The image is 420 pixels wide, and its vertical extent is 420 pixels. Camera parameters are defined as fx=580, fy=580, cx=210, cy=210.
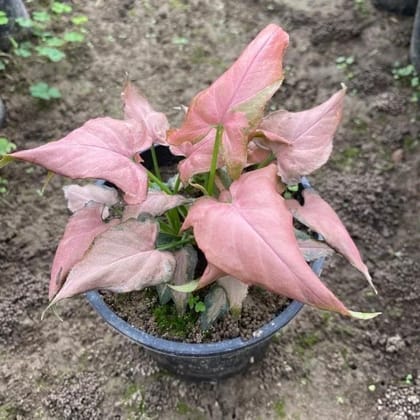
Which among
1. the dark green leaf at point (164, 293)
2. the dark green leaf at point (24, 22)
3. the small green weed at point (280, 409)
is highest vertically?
the dark green leaf at point (24, 22)

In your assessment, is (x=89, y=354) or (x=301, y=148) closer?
(x=301, y=148)

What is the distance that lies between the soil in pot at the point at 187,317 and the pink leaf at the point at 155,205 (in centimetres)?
25

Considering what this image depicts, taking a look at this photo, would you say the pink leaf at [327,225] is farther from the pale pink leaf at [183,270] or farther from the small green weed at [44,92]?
the small green weed at [44,92]

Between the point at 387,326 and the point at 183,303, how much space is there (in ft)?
2.50

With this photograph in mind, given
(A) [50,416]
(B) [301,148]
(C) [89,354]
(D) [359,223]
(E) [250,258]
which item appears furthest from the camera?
(D) [359,223]

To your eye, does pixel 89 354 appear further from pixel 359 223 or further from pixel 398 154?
pixel 398 154

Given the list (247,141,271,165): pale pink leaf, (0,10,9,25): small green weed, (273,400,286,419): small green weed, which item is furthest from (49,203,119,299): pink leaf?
(0,10,9,25): small green weed

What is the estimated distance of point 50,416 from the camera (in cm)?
156

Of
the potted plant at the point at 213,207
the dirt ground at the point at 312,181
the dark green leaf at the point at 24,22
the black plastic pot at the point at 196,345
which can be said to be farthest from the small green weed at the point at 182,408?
the dark green leaf at the point at 24,22

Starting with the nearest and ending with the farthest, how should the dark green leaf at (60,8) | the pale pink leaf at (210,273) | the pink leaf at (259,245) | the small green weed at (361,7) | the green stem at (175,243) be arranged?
the pink leaf at (259,245), the pale pink leaf at (210,273), the green stem at (175,243), the dark green leaf at (60,8), the small green weed at (361,7)

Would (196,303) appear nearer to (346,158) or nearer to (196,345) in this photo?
(196,345)

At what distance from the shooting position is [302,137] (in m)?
1.23

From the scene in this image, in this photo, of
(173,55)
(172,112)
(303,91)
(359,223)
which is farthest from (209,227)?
(173,55)

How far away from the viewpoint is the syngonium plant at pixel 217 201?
3.11ft
